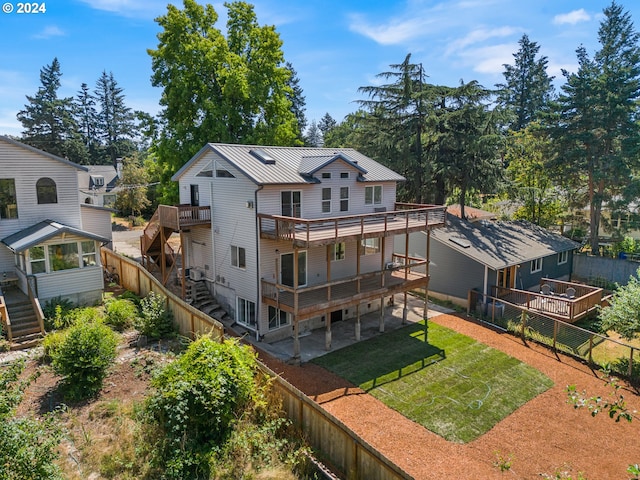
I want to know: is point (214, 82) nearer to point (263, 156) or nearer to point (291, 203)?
point (263, 156)

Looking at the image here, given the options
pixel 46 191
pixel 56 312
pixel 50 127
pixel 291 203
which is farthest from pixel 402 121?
pixel 50 127

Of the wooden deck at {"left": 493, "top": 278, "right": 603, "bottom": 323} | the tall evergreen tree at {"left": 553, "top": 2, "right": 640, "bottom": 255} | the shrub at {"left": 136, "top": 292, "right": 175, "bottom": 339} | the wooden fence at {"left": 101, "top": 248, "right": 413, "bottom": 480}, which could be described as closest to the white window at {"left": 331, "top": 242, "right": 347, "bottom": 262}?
the shrub at {"left": 136, "top": 292, "right": 175, "bottom": 339}

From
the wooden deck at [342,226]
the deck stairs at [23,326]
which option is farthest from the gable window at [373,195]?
the deck stairs at [23,326]

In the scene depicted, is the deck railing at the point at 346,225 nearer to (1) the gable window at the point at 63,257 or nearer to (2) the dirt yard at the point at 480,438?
(2) the dirt yard at the point at 480,438

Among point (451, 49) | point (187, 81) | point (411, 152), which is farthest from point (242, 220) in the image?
point (411, 152)

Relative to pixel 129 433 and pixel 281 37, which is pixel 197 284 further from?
pixel 281 37

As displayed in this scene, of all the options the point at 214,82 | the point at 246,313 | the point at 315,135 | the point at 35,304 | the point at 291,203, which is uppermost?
the point at 315,135
